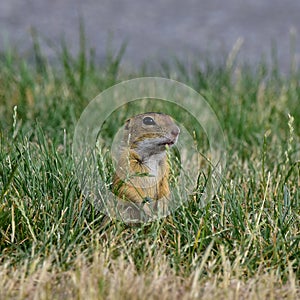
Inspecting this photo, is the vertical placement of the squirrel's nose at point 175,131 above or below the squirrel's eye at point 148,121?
below

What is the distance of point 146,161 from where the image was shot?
2785mm

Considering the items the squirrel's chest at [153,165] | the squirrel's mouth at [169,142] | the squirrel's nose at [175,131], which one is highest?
the squirrel's nose at [175,131]

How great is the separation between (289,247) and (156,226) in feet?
1.58

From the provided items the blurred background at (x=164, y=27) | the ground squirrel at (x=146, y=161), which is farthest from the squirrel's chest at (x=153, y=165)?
the blurred background at (x=164, y=27)

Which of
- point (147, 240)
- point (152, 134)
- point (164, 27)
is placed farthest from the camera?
point (164, 27)

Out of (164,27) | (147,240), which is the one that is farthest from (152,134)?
(164,27)

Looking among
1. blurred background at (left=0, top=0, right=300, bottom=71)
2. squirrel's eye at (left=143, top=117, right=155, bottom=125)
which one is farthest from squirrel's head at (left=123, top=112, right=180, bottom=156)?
blurred background at (left=0, top=0, right=300, bottom=71)

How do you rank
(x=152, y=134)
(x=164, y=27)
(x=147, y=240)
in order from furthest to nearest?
1. (x=164, y=27)
2. (x=152, y=134)
3. (x=147, y=240)

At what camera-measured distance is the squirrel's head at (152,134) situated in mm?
2730

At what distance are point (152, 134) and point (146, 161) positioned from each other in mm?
104

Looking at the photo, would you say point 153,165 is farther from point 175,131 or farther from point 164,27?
point 164,27

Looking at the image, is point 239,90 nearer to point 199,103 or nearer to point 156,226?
point 199,103

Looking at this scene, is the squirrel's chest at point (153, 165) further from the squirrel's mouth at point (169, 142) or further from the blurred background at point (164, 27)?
the blurred background at point (164, 27)

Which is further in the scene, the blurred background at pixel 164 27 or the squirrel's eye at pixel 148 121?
the blurred background at pixel 164 27
